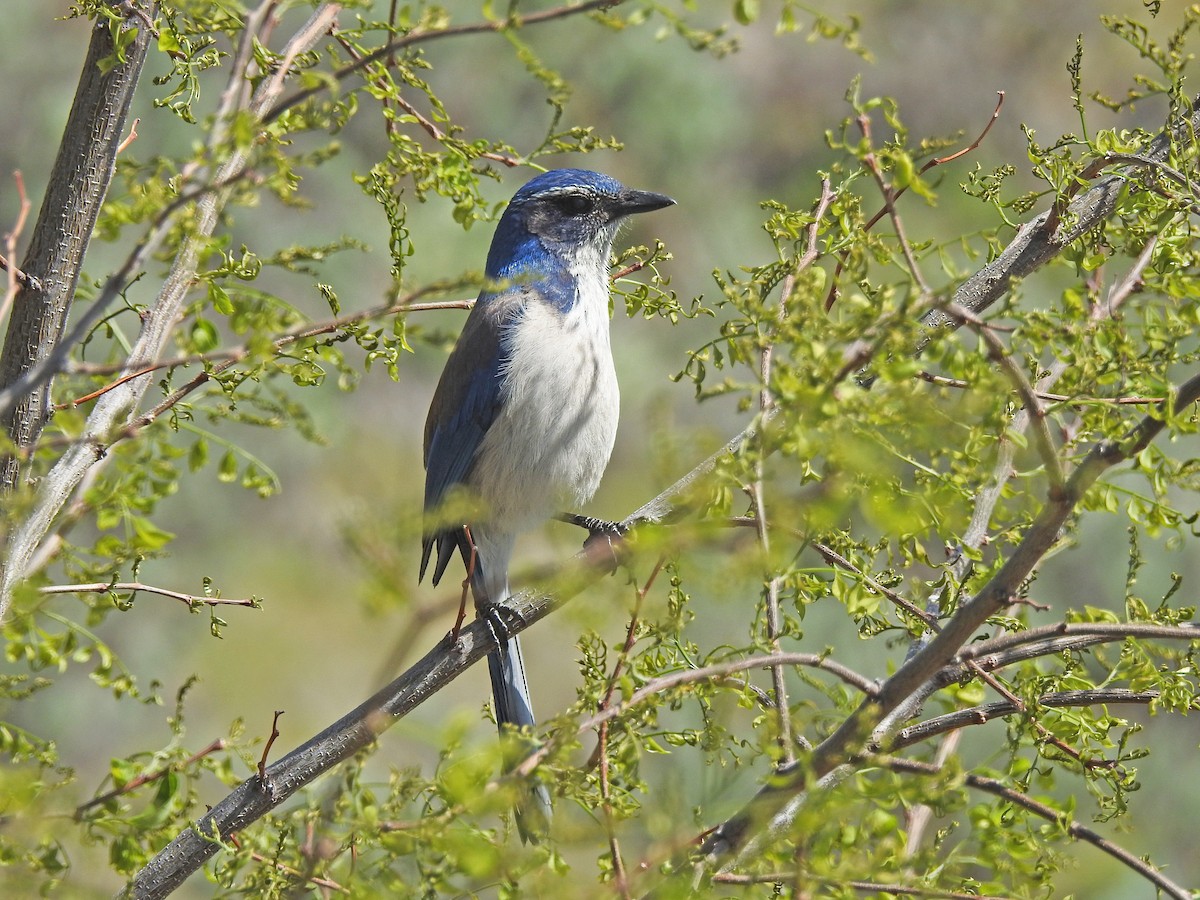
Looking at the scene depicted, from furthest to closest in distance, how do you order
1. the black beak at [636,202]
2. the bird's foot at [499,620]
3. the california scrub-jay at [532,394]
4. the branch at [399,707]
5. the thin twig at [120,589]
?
the black beak at [636,202]
the california scrub-jay at [532,394]
the bird's foot at [499,620]
the thin twig at [120,589]
the branch at [399,707]

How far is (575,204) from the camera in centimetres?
412

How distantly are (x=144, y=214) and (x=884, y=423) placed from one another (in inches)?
35.9

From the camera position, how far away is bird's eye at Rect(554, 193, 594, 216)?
13.5 ft

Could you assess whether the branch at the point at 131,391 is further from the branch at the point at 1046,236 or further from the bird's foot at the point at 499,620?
the branch at the point at 1046,236

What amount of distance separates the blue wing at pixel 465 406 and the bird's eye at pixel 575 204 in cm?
38

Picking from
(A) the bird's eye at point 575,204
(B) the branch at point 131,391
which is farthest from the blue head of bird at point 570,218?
(B) the branch at point 131,391

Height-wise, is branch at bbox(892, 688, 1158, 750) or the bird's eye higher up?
the bird's eye

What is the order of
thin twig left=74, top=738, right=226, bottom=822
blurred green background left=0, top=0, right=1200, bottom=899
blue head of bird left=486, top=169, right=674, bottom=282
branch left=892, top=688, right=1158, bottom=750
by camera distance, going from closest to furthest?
branch left=892, top=688, right=1158, bottom=750 → thin twig left=74, top=738, right=226, bottom=822 → blue head of bird left=486, top=169, right=674, bottom=282 → blurred green background left=0, top=0, right=1200, bottom=899

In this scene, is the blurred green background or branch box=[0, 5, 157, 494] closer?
branch box=[0, 5, 157, 494]

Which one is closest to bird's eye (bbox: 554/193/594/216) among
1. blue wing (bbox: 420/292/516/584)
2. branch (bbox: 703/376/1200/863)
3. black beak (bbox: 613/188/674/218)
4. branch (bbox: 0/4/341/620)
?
black beak (bbox: 613/188/674/218)

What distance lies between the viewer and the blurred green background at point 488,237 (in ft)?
33.7

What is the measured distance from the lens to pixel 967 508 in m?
1.69

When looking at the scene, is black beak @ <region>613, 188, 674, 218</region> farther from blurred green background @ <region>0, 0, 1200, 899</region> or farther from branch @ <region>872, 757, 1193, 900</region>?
blurred green background @ <region>0, 0, 1200, 899</region>

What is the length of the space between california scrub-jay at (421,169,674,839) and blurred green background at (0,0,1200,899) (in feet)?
11.7
